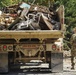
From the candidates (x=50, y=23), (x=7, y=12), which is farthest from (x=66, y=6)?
(x=50, y=23)

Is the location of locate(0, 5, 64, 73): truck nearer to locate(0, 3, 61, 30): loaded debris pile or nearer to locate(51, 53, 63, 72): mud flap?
locate(51, 53, 63, 72): mud flap

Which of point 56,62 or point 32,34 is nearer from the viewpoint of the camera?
point 32,34

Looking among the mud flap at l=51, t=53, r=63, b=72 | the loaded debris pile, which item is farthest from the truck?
the loaded debris pile

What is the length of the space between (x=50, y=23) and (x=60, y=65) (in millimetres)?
1469

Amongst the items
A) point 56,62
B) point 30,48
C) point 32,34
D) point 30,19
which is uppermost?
point 30,19

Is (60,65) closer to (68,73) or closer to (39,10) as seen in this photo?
(68,73)

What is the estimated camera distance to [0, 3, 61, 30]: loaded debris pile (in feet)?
34.1

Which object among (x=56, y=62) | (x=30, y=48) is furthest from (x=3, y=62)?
(x=56, y=62)

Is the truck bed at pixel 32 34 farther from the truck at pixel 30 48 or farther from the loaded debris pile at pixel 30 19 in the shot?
the loaded debris pile at pixel 30 19

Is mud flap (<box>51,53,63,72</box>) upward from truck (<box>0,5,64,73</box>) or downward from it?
downward

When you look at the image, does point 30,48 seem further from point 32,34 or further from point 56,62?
point 56,62

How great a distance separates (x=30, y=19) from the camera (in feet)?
36.1

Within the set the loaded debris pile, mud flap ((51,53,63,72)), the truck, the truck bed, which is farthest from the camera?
mud flap ((51,53,63,72))

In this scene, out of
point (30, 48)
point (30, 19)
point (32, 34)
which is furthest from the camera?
point (30, 19)
